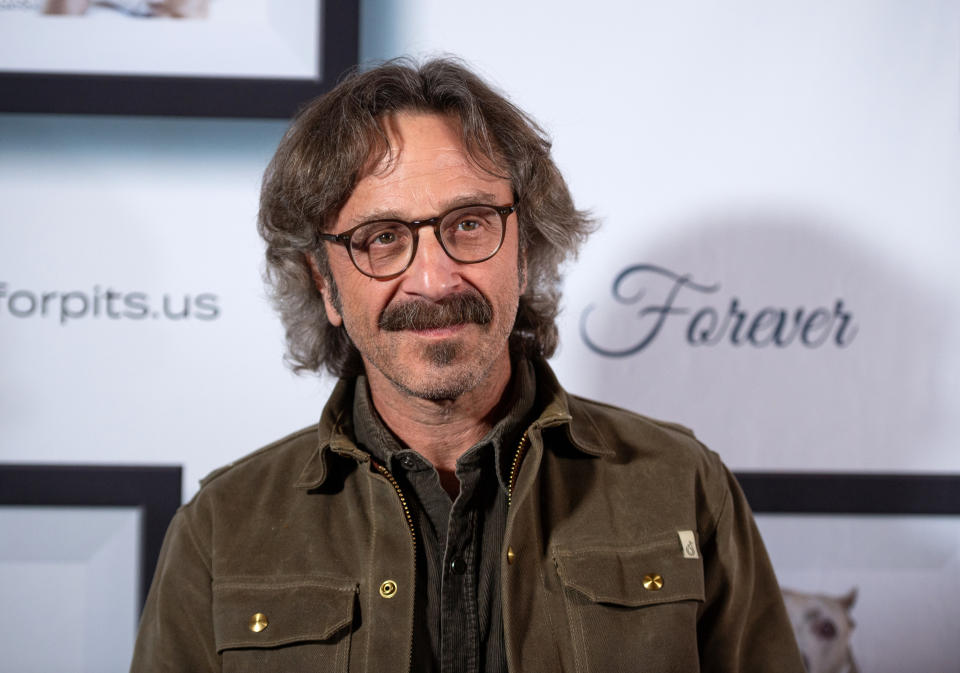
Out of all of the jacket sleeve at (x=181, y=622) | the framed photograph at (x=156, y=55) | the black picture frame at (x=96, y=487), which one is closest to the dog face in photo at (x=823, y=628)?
the jacket sleeve at (x=181, y=622)

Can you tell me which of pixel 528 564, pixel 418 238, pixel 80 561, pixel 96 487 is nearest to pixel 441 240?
pixel 418 238

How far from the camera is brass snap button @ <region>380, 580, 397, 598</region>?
52.9 inches

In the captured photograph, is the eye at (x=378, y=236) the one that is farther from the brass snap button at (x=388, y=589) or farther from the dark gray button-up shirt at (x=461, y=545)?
the brass snap button at (x=388, y=589)

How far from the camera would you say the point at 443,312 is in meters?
1.36

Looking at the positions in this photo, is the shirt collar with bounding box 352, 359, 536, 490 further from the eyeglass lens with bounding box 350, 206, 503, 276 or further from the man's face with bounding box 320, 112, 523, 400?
the eyeglass lens with bounding box 350, 206, 503, 276

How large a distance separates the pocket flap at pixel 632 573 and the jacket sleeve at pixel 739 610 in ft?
0.23

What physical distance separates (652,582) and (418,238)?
2.06 ft

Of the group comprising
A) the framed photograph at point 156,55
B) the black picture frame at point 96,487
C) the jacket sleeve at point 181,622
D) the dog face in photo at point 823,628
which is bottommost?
the dog face in photo at point 823,628

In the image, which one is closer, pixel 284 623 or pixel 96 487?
pixel 284 623

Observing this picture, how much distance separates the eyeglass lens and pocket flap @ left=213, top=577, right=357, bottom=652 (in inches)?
19.2

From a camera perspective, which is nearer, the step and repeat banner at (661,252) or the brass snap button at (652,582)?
the brass snap button at (652,582)

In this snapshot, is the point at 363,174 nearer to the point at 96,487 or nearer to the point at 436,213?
the point at 436,213

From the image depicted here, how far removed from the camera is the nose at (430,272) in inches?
53.2

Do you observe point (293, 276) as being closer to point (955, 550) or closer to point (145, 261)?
point (145, 261)
